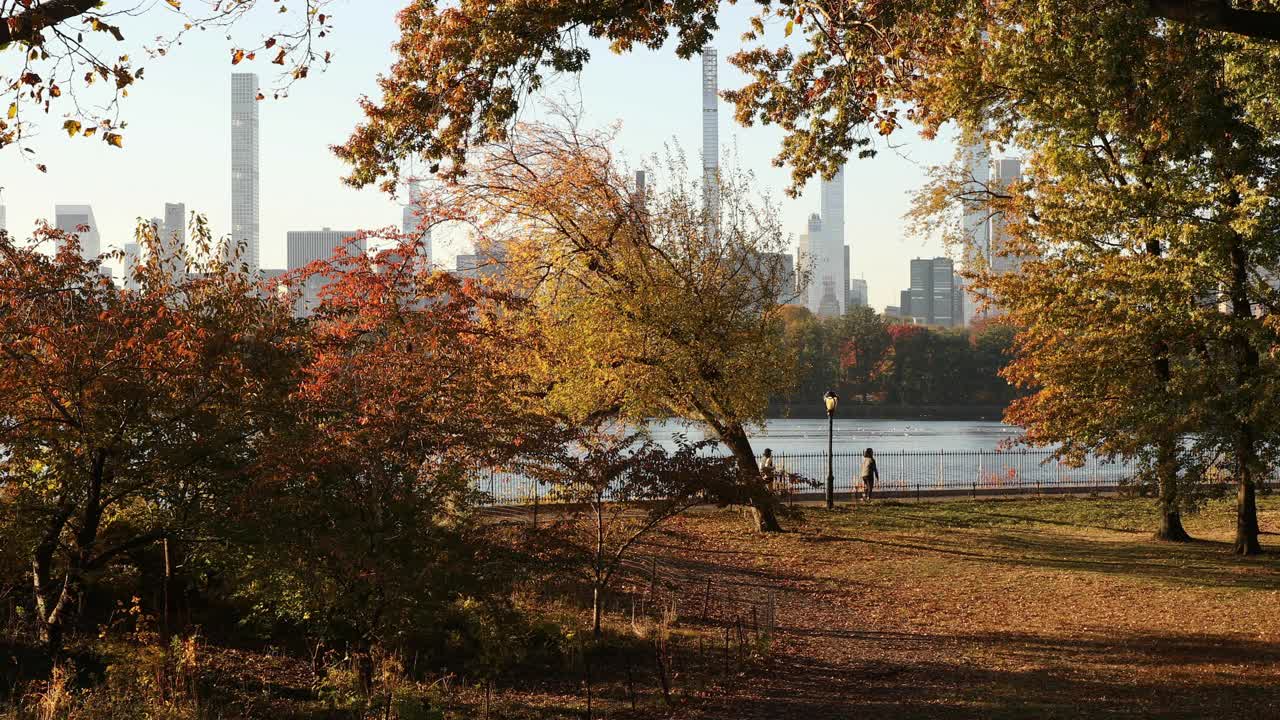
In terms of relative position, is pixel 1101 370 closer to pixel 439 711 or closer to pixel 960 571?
pixel 960 571

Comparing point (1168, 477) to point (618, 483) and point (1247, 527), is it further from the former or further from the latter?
point (618, 483)

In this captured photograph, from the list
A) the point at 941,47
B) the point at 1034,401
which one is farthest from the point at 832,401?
the point at 941,47

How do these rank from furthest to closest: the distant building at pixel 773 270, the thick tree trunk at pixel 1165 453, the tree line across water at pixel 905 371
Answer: the tree line across water at pixel 905 371, the distant building at pixel 773 270, the thick tree trunk at pixel 1165 453

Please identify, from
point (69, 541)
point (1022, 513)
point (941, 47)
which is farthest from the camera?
point (1022, 513)

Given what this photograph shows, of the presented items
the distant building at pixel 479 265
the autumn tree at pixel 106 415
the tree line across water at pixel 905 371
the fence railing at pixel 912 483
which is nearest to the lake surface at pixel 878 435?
the tree line across water at pixel 905 371

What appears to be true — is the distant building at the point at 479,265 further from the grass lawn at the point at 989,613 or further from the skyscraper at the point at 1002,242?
the skyscraper at the point at 1002,242

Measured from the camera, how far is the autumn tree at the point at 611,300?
70.4ft

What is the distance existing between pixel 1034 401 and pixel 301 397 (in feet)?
46.8

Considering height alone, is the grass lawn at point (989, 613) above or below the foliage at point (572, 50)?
below

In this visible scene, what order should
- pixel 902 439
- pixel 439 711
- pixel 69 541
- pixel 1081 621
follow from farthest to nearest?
Result: pixel 902 439 < pixel 1081 621 < pixel 69 541 < pixel 439 711

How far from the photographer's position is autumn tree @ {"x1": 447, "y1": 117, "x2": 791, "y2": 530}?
21.5 metres

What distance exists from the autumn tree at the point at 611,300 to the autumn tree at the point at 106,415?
10.4 metres

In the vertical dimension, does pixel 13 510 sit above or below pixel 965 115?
below

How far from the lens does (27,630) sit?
37.7 ft
